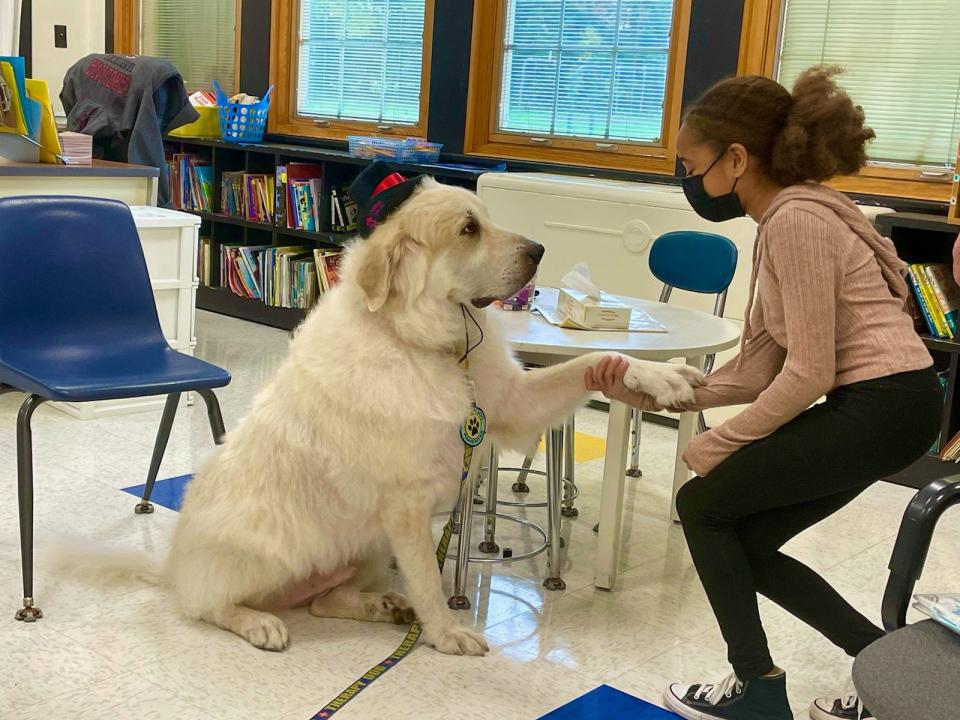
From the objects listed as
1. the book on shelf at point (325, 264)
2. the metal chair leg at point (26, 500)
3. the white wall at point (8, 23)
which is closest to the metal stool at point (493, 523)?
the metal chair leg at point (26, 500)

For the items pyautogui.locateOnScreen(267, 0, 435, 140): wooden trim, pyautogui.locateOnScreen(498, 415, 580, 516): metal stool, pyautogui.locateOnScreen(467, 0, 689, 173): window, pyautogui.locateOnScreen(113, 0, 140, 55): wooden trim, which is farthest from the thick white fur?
pyautogui.locateOnScreen(113, 0, 140, 55): wooden trim

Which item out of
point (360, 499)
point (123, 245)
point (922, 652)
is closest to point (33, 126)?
point (123, 245)

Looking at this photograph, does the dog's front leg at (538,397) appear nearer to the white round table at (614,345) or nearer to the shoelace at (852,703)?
the white round table at (614,345)

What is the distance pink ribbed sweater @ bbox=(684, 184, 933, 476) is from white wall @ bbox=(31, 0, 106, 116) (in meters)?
6.41

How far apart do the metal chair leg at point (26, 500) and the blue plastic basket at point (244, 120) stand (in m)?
3.98

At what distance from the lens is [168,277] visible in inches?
161

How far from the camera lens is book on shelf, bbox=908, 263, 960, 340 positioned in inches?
147

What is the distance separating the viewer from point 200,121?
6.34m

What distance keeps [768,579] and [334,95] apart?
193 inches

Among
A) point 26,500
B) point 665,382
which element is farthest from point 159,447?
point 665,382

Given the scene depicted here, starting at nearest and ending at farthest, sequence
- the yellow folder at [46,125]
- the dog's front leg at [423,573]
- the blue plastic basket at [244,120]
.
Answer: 1. the dog's front leg at [423,573]
2. the yellow folder at [46,125]
3. the blue plastic basket at [244,120]

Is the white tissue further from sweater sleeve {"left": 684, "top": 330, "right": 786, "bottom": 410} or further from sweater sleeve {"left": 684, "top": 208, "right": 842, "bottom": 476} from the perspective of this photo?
sweater sleeve {"left": 684, "top": 208, "right": 842, "bottom": 476}

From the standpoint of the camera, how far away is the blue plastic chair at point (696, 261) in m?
3.35

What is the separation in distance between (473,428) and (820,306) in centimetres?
77
